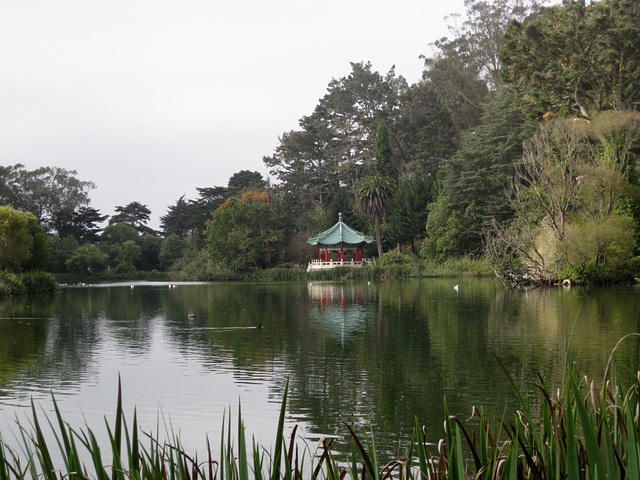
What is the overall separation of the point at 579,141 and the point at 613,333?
19.7m

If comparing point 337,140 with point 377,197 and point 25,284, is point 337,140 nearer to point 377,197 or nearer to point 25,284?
point 377,197

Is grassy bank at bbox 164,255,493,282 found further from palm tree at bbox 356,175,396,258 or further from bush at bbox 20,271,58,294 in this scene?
bush at bbox 20,271,58,294

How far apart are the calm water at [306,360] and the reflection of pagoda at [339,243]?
28.7 metres

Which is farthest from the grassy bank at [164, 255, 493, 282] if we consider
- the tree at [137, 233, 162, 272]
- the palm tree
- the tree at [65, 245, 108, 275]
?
the tree at [137, 233, 162, 272]

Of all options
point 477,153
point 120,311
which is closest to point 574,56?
point 477,153

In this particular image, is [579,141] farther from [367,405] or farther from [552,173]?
[367,405]

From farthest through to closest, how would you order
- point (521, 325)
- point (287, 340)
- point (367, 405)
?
point (521, 325), point (287, 340), point (367, 405)

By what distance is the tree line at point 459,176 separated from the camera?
2786 centimetres

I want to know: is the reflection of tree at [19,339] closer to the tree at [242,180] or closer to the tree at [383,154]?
the tree at [383,154]

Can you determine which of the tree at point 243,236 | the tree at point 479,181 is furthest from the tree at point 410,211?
the tree at point 243,236

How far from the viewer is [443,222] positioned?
45031 mm

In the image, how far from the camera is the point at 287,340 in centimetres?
1338

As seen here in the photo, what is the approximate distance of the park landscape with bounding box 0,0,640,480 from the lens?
255 cm

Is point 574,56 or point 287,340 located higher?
point 574,56
